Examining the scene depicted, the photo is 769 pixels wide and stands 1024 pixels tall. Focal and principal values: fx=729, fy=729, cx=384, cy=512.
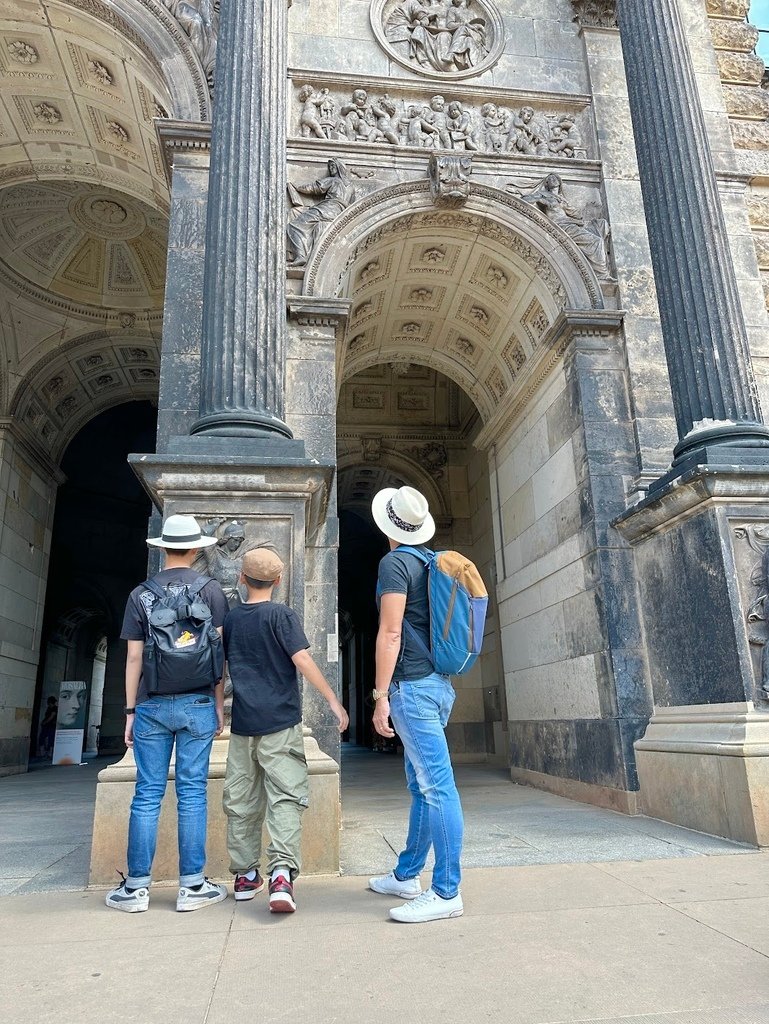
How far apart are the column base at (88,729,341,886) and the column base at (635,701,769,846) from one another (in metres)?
2.65

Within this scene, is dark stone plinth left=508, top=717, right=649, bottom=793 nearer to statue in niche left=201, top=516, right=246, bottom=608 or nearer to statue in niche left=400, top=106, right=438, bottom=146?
statue in niche left=201, top=516, right=246, bottom=608

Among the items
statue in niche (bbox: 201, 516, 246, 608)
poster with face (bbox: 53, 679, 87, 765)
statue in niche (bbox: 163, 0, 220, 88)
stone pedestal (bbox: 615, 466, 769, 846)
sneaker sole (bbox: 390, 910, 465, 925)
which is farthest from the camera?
poster with face (bbox: 53, 679, 87, 765)

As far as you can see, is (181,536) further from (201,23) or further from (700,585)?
(201,23)

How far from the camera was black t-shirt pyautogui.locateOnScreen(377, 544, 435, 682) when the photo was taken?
345 centimetres

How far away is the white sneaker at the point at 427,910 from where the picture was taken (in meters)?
3.08

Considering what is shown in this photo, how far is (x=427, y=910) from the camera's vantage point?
3.10 metres

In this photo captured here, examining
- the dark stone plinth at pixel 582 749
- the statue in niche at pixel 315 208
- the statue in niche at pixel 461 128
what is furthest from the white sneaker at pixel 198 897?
the statue in niche at pixel 461 128

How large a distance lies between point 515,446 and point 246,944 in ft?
25.4

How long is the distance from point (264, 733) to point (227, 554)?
1.46 m

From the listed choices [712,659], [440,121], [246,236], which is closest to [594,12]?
[440,121]

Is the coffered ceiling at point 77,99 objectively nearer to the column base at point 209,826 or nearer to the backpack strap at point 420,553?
the backpack strap at point 420,553

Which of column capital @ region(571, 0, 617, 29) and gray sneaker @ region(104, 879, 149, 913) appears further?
column capital @ region(571, 0, 617, 29)

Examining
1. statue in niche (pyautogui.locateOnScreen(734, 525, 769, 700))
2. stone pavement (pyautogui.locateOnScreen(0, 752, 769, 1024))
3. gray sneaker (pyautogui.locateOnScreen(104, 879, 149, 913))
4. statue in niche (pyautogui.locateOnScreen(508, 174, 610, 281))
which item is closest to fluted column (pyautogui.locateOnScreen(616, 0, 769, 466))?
statue in niche (pyautogui.locateOnScreen(734, 525, 769, 700))

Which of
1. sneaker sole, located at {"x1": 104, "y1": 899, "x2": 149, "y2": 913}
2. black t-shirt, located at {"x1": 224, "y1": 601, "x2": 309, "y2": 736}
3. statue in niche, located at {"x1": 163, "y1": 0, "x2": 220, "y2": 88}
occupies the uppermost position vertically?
statue in niche, located at {"x1": 163, "y1": 0, "x2": 220, "y2": 88}
